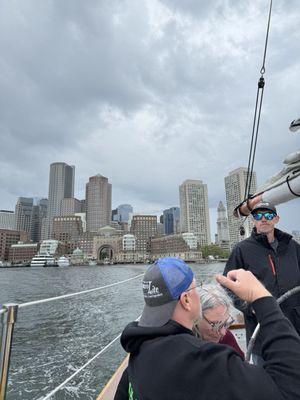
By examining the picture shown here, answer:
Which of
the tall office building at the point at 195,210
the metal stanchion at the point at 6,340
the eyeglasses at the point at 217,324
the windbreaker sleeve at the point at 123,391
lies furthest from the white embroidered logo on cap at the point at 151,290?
the tall office building at the point at 195,210

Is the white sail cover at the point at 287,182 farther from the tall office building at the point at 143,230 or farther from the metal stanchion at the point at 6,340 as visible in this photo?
the tall office building at the point at 143,230

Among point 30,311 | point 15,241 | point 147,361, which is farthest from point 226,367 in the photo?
point 15,241

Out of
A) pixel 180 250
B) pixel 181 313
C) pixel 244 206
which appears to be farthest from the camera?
pixel 180 250

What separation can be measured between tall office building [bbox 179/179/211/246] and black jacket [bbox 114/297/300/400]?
180095 millimetres

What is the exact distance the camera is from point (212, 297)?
1.51 m

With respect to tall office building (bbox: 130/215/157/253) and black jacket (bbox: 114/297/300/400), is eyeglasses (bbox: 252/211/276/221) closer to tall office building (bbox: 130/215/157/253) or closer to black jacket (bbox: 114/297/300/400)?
black jacket (bbox: 114/297/300/400)

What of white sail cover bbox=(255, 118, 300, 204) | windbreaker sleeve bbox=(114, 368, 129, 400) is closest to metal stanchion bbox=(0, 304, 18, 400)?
windbreaker sleeve bbox=(114, 368, 129, 400)

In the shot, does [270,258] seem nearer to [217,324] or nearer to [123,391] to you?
[217,324]

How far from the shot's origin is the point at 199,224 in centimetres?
18462

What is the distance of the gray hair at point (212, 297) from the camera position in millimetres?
1505

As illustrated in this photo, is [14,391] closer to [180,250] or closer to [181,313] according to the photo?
[181,313]

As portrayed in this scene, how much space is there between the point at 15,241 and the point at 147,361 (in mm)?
151452

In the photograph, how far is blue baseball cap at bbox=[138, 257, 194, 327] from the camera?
44.9 inches

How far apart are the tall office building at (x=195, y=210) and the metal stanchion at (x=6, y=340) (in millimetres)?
179557
